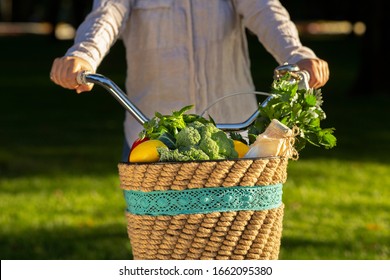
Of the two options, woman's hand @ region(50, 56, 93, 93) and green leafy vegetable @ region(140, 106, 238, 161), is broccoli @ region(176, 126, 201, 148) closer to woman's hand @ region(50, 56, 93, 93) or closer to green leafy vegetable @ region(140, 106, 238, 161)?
green leafy vegetable @ region(140, 106, 238, 161)

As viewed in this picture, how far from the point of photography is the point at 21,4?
70.3 m

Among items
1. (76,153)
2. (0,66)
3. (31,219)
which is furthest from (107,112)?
(0,66)

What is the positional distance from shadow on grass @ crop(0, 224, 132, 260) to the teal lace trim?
4430 millimetres

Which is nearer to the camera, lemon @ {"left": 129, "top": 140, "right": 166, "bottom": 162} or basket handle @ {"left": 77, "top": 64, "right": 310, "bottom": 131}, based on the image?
lemon @ {"left": 129, "top": 140, "right": 166, "bottom": 162}

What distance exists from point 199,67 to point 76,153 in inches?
352

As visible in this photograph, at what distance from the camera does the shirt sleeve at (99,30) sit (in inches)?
160

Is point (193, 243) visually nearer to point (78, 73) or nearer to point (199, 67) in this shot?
point (78, 73)

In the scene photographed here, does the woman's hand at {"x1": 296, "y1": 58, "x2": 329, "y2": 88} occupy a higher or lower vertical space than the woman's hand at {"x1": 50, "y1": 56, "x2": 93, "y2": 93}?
lower

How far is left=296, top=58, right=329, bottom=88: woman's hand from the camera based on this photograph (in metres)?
3.86

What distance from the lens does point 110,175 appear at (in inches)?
449

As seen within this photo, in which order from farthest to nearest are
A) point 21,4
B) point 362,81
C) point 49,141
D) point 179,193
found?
1. point 21,4
2. point 362,81
3. point 49,141
4. point 179,193

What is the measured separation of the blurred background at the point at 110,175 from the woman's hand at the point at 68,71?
4002mm

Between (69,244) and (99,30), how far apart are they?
404cm

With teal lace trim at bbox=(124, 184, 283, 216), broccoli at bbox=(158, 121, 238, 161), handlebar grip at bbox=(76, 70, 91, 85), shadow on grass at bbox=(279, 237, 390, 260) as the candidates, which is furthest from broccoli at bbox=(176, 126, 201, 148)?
shadow on grass at bbox=(279, 237, 390, 260)
